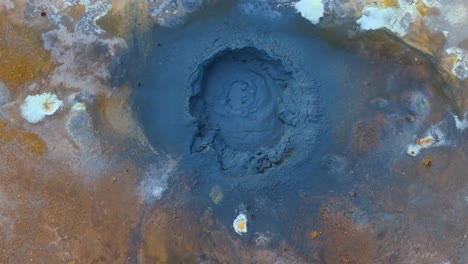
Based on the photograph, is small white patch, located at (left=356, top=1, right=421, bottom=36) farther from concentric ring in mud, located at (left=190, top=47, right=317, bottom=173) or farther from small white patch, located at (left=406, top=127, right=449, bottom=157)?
small white patch, located at (left=406, top=127, right=449, bottom=157)

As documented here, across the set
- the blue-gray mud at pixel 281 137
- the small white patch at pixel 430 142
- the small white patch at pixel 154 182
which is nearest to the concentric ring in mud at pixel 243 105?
the blue-gray mud at pixel 281 137

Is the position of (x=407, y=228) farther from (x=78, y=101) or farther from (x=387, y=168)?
(x=78, y=101)

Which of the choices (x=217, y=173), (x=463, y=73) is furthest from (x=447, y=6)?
(x=217, y=173)

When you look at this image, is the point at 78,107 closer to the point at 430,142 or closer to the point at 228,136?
the point at 228,136

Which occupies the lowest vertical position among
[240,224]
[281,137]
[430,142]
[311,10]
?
[240,224]

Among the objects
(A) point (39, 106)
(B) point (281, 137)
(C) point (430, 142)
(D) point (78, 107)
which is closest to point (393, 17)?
(C) point (430, 142)

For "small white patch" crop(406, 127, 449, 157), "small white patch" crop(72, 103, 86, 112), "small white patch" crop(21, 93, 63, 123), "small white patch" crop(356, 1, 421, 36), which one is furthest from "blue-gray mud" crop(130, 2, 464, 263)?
"small white patch" crop(21, 93, 63, 123)

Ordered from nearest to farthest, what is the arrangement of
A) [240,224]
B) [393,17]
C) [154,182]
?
[240,224] < [154,182] < [393,17]

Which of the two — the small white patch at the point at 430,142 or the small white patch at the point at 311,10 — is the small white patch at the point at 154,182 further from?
the small white patch at the point at 430,142
